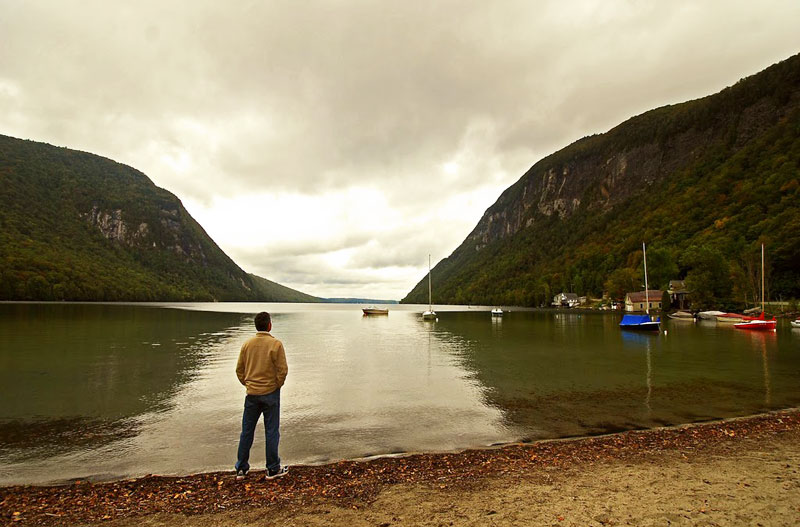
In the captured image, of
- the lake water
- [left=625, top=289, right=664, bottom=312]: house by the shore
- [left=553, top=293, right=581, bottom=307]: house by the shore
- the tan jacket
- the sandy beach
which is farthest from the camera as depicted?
[left=553, top=293, right=581, bottom=307]: house by the shore

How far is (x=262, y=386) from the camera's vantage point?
8227 millimetres

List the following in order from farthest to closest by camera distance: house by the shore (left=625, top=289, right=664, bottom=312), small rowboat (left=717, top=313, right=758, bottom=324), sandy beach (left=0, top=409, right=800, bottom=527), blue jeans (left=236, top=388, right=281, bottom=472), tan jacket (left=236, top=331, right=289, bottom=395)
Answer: house by the shore (left=625, top=289, right=664, bottom=312), small rowboat (left=717, top=313, right=758, bottom=324), blue jeans (left=236, top=388, right=281, bottom=472), tan jacket (left=236, top=331, right=289, bottom=395), sandy beach (left=0, top=409, right=800, bottom=527)

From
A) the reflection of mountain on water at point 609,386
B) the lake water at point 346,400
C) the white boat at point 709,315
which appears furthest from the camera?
the white boat at point 709,315

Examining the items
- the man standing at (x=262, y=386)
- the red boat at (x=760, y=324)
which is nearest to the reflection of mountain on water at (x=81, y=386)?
the man standing at (x=262, y=386)

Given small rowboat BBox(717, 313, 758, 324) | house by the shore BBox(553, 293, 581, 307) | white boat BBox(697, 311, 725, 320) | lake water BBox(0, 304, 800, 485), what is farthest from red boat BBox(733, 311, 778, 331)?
house by the shore BBox(553, 293, 581, 307)

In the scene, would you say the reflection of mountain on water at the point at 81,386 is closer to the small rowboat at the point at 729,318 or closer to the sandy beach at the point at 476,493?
the sandy beach at the point at 476,493

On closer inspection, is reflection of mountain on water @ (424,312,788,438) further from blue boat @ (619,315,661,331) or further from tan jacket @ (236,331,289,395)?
blue boat @ (619,315,661,331)

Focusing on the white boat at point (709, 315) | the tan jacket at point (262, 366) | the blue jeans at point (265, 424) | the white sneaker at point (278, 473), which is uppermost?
the tan jacket at point (262, 366)

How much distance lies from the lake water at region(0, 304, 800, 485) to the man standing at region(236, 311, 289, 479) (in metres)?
1.61

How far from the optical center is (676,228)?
517 ft

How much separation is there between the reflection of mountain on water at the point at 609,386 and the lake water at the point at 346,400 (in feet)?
0.32

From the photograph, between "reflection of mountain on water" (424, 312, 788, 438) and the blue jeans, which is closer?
the blue jeans

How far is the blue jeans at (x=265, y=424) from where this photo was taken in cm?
838

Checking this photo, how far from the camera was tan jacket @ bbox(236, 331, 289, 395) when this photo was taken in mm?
8234
